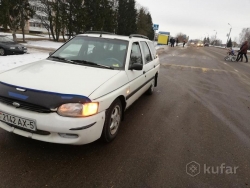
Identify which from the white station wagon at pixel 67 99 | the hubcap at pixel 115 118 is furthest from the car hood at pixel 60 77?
the hubcap at pixel 115 118

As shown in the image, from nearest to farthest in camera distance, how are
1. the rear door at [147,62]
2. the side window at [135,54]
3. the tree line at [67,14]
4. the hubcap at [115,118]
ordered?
1. the hubcap at [115,118]
2. the side window at [135,54]
3. the rear door at [147,62]
4. the tree line at [67,14]

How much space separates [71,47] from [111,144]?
227cm

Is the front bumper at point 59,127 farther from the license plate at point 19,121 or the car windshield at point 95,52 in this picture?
the car windshield at point 95,52

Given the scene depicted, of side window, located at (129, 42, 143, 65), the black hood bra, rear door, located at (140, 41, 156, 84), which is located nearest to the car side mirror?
side window, located at (129, 42, 143, 65)

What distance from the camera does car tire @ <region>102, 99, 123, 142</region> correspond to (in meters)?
2.96

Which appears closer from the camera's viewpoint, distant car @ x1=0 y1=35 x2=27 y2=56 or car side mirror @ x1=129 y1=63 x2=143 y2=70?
car side mirror @ x1=129 y1=63 x2=143 y2=70

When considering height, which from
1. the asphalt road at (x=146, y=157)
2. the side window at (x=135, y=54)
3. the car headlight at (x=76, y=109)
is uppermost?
the side window at (x=135, y=54)

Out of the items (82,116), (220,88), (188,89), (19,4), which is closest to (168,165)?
(82,116)

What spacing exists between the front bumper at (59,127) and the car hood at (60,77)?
1.06 feet

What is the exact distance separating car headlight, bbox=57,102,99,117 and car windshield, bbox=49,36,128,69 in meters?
1.24

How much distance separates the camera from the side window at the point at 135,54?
3.98 metres

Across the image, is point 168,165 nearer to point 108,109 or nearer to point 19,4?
point 108,109

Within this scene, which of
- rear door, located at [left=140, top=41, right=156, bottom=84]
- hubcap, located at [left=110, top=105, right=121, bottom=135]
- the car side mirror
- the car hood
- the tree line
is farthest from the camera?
the tree line

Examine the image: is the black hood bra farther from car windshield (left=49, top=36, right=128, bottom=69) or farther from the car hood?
car windshield (left=49, top=36, right=128, bottom=69)
